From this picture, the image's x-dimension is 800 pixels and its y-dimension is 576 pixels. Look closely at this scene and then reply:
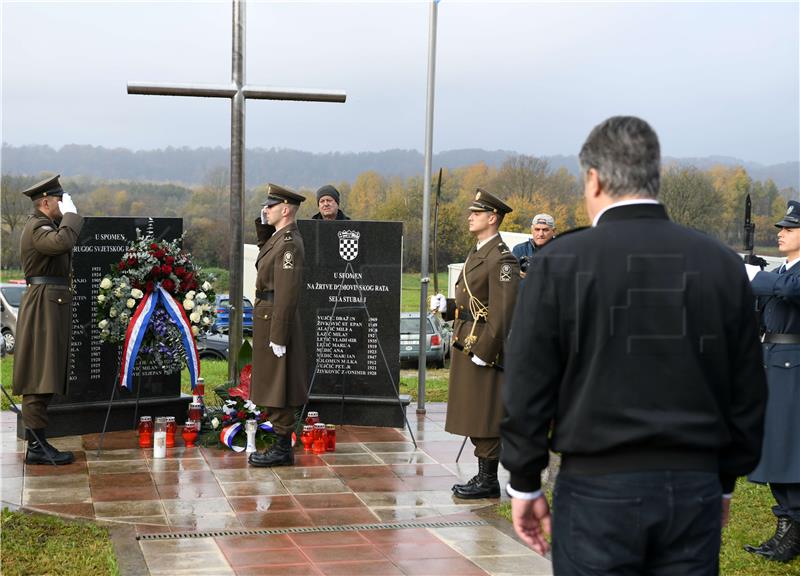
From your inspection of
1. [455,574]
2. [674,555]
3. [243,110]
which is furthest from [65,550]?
[243,110]

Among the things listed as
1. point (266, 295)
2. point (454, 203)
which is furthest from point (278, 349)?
point (454, 203)

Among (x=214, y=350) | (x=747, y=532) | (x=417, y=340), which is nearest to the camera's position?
(x=747, y=532)

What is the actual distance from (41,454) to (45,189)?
6.49ft

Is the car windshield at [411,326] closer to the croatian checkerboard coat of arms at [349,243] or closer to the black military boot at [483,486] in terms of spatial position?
the croatian checkerboard coat of arms at [349,243]

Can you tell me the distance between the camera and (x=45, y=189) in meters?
7.44

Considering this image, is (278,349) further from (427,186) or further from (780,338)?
(780,338)

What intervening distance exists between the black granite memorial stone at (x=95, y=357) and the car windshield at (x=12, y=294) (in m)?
15.2

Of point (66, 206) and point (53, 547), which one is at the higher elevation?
point (66, 206)

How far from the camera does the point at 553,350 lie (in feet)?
9.03

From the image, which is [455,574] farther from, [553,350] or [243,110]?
[243,110]

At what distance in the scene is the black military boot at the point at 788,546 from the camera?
5.58 m

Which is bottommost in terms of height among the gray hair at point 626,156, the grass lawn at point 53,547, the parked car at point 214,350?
the parked car at point 214,350

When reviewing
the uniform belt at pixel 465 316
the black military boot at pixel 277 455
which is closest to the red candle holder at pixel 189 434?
the black military boot at pixel 277 455

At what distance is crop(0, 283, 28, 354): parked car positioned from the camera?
20494 mm
